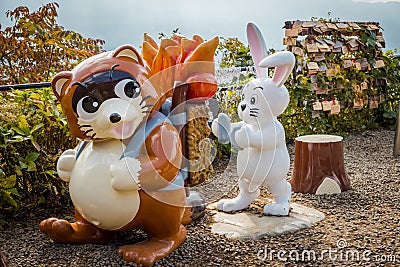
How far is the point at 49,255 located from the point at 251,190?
1.31 m

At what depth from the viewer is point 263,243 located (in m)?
2.92

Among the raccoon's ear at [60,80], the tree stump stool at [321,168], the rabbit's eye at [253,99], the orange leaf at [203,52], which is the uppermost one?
the orange leaf at [203,52]

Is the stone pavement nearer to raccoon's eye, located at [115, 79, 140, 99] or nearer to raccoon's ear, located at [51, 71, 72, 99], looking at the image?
raccoon's eye, located at [115, 79, 140, 99]

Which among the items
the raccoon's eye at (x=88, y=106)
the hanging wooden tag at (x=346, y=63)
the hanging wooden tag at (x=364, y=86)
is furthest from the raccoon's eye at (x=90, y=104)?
the hanging wooden tag at (x=364, y=86)

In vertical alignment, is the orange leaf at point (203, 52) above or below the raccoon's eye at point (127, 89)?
above

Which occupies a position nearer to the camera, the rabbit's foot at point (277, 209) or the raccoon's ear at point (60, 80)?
the raccoon's ear at point (60, 80)

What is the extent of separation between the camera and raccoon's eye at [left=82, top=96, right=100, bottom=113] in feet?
8.17

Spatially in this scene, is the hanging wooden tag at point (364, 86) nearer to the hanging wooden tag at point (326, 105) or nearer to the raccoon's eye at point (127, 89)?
the hanging wooden tag at point (326, 105)

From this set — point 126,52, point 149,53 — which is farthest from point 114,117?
point 149,53

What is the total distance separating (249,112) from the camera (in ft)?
10.7

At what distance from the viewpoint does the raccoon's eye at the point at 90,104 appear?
2490 millimetres

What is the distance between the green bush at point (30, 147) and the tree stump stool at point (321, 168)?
1706mm

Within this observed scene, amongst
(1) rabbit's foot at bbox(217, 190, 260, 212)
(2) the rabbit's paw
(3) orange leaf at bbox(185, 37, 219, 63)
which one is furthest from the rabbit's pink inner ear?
(1) rabbit's foot at bbox(217, 190, 260, 212)

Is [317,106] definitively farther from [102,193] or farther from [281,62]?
[102,193]
